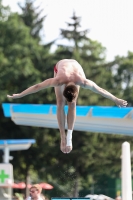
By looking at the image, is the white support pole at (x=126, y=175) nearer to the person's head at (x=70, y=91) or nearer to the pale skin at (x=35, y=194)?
the pale skin at (x=35, y=194)

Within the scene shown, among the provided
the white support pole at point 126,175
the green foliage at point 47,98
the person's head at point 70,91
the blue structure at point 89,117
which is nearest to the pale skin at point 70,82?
the person's head at point 70,91

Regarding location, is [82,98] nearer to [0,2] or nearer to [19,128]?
[19,128]

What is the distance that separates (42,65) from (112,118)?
961 inches

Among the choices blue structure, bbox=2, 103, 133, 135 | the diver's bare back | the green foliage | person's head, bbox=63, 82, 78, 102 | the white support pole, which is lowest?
the white support pole

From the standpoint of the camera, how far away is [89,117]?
20.0 m

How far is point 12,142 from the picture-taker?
2853 centimetres

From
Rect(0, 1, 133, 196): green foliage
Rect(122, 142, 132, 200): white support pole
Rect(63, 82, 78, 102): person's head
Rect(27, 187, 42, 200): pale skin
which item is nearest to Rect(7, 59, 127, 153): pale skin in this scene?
Rect(63, 82, 78, 102): person's head

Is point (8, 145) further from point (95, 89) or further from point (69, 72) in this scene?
point (69, 72)

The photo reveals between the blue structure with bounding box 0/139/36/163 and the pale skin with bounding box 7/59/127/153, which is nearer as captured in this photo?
the pale skin with bounding box 7/59/127/153

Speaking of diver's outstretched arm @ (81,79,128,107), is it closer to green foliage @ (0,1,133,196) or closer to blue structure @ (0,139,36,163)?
blue structure @ (0,139,36,163)

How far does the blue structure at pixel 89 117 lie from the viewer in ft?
61.6

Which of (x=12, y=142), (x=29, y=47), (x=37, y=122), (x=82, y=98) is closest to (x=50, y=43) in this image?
(x=29, y=47)

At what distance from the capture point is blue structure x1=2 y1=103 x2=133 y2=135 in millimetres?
18781

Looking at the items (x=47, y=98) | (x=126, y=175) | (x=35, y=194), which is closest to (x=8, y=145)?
(x=47, y=98)
